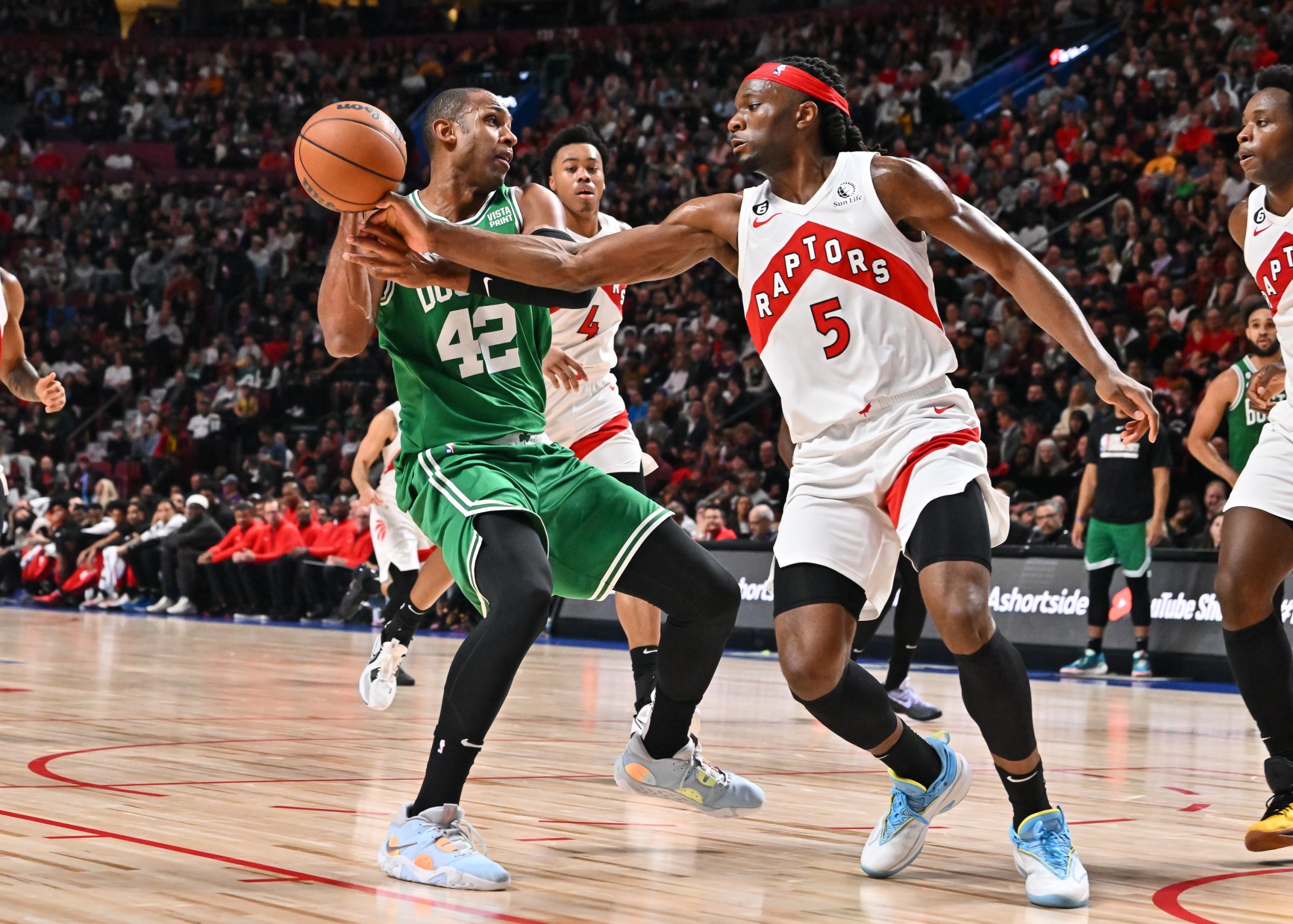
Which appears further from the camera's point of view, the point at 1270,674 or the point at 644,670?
the point at 644,670

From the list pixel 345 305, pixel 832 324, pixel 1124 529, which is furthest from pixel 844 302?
pixel 1124 529

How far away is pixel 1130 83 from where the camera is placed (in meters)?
17.6

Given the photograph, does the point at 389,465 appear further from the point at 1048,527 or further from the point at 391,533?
the point at 1048,527

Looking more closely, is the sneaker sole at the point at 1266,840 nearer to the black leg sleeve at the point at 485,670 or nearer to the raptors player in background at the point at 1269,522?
the raptors player in background at the point at 1269,522

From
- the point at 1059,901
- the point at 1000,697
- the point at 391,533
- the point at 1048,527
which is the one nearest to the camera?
the point at 1059,901

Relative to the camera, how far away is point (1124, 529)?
427 inches

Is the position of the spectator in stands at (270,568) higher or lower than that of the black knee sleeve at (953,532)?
lower

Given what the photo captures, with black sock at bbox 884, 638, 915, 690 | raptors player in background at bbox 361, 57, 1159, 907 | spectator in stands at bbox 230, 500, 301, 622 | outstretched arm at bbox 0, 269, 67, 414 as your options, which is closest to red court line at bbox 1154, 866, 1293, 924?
raptors player in background at bbox 361, 57, 1159, 907

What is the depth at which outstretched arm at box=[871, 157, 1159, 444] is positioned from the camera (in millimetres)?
3750

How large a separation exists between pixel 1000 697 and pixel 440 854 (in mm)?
1342

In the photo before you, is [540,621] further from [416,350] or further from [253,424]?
[253,424]

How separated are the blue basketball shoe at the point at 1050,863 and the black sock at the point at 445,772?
129 cm

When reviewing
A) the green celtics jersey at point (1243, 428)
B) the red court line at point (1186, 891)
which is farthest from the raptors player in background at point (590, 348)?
the green celtics jersey at point (1243, 428)

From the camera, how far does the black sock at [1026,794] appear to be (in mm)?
3689
